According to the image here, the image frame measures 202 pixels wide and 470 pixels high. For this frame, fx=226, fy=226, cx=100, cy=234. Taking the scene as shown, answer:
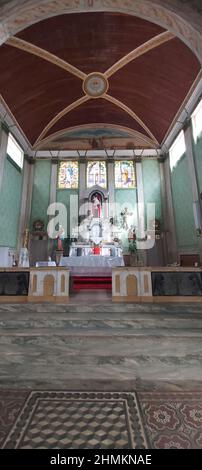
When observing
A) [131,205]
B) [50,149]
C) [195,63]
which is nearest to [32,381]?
[195,63]

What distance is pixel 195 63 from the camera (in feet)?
28.8

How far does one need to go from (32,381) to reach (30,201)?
12328 millimetres

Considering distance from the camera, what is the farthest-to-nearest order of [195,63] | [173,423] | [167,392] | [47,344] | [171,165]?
1. [171,165]
2. [195,63]
3. [47,344]
4. [167,392]
5. [173,423]

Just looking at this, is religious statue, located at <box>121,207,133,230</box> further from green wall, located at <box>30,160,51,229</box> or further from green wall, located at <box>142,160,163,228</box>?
green wall, located at <box>30,160,51,229</box>

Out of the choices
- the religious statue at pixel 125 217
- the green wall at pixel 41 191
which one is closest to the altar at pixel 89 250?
the religious statue at pixel 125 217

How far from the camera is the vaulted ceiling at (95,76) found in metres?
8.71

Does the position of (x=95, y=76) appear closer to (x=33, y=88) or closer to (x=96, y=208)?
(x=33, y=88)

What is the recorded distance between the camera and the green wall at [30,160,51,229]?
534 inches

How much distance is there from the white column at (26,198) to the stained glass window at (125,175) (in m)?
5.31

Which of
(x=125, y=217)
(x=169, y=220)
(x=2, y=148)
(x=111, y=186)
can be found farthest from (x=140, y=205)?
(x=2, y=148)

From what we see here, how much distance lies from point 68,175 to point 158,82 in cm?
690

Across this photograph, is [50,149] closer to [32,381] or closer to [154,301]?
[154,301]

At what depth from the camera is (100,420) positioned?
5.68 feet

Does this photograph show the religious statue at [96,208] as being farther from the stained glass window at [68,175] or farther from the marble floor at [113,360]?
the marble floor at [113,360]
